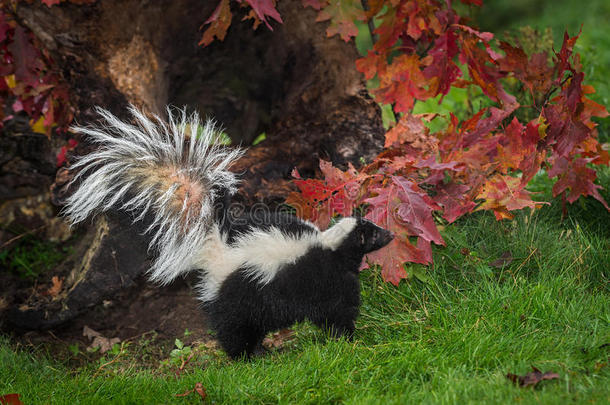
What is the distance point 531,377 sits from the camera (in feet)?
7.34

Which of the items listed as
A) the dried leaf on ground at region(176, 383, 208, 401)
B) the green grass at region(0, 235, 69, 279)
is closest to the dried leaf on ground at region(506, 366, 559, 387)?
the dried leaf on ground at region(176, 383, 208, 401)

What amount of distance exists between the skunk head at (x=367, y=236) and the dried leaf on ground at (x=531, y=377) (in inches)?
37.5

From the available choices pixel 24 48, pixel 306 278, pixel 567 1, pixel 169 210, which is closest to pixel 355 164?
pixel 306 278

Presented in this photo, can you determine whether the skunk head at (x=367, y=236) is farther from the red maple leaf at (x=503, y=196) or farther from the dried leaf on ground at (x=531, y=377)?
the dried leaf on ground at (x=531, y=377)

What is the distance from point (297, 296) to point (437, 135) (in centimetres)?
120

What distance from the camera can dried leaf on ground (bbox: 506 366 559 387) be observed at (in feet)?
7.26

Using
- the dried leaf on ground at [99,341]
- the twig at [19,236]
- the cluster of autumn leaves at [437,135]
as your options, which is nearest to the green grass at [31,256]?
the twig at [19,236]

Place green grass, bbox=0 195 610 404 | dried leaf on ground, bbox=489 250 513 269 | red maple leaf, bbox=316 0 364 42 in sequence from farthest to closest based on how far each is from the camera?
red maple leaf, bbox=316 0 364 42, dried leaf on ground, bbox=489 250 513 269, green grass, bbox=0 195 610 404

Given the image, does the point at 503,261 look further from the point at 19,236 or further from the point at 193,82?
the point at 19,236

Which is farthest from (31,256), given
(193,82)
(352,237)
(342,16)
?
(342,16)

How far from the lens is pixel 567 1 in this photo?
7.65 metres

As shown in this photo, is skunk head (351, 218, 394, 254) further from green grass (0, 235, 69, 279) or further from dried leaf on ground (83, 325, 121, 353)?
green grass (0, 235, 69, 279)

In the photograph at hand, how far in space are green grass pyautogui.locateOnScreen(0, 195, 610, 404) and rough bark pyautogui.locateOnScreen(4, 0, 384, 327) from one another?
0.65 meters

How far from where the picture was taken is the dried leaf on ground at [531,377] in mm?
2213
